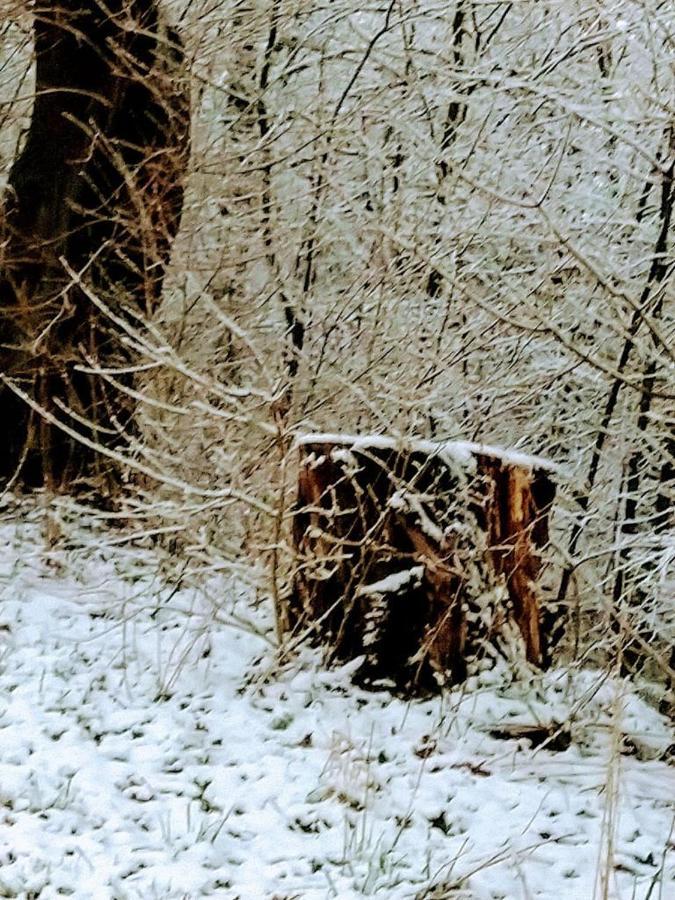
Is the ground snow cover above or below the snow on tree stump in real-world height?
below

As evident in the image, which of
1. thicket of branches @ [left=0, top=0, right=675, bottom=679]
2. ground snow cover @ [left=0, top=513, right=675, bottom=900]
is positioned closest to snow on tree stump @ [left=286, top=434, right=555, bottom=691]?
ground snow cover @ [left=0, top=513, right=675, bottom=900]

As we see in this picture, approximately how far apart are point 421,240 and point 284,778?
14.0 feet

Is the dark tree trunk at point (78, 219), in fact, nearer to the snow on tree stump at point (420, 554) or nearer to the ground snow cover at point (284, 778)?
the ground snow cover at point (284, 778)

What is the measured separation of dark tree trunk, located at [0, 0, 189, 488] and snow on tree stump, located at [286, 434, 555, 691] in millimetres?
2362

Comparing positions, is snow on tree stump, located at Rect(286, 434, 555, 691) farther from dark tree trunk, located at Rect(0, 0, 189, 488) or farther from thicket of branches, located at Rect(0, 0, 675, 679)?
dark tree trunk, located at Rect(0, 0, 189, 488)

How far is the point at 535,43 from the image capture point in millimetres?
7094

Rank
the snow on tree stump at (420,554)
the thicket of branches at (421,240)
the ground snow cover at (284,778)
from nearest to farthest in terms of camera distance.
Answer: the ground snow cover at (284,778)
the snow on tree stump at (420,554)
the thicket of branches at (421,240)

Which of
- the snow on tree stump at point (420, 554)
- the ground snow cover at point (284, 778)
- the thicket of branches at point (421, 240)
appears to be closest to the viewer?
the ground snow cover at point (284, 778)

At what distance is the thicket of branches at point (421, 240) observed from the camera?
5.93 m

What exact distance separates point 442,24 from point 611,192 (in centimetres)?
213

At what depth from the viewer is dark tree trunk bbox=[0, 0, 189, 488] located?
5977 millimetres

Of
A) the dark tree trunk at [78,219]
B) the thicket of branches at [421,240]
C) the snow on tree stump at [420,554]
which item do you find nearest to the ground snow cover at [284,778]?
the snow on tree stump at [420,554]

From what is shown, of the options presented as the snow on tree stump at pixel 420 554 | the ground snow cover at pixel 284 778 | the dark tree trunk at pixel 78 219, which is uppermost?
the dark tree trunk at pixel 78 219

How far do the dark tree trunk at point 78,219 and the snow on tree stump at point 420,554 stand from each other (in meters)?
2.36
